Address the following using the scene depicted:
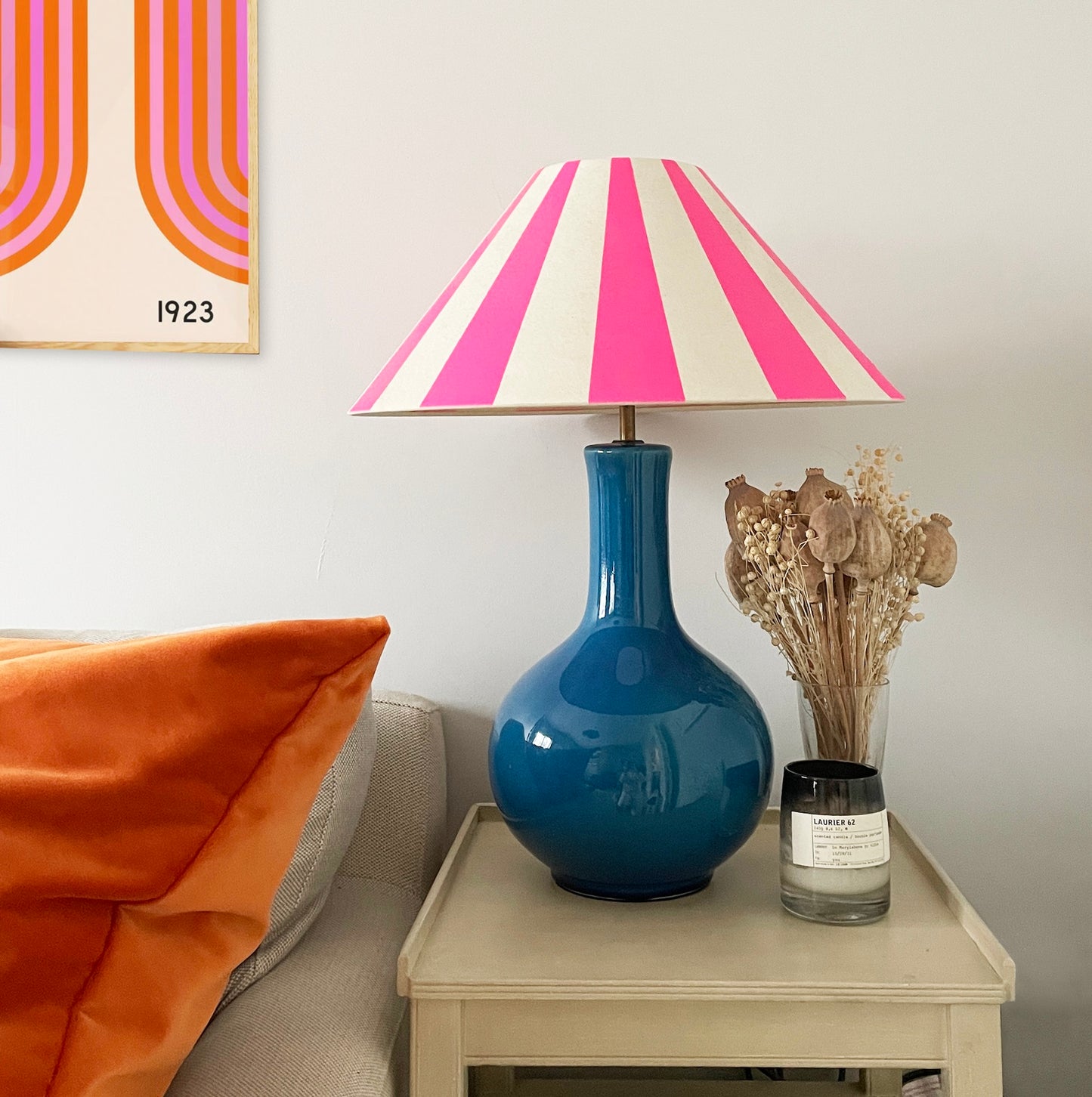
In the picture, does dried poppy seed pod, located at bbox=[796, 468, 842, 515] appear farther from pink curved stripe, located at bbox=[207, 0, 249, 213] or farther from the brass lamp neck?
pink curved stripe, located at bbox=[207, 0, 249, 213]

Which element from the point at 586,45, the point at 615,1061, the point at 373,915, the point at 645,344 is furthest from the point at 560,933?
the point at 586,45

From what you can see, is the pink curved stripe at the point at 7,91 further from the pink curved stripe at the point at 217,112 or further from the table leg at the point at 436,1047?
the table leg at the point at 436,1047

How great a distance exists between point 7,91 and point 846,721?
105cm

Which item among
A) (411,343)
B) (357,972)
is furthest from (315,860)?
(411,343)

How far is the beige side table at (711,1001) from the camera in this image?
772 mm

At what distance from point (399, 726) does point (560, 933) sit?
1.00 ft

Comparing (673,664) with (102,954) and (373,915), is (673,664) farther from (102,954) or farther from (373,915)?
(102,954)

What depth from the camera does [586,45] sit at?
1147 mm

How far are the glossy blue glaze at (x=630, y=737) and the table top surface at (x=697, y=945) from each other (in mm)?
37

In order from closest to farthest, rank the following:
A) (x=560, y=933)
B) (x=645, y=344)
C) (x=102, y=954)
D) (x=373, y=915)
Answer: (x=102, y=954) < (x=645, y=344) < (x=560, y=933) < (x=373, y=915)

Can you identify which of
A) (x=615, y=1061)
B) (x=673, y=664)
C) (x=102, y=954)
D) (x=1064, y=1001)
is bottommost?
(x=1064, y=1001)

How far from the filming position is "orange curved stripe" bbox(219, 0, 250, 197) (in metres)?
1.16

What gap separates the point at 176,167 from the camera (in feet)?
3.86

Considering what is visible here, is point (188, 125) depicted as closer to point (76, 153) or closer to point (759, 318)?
point (76, 153)
